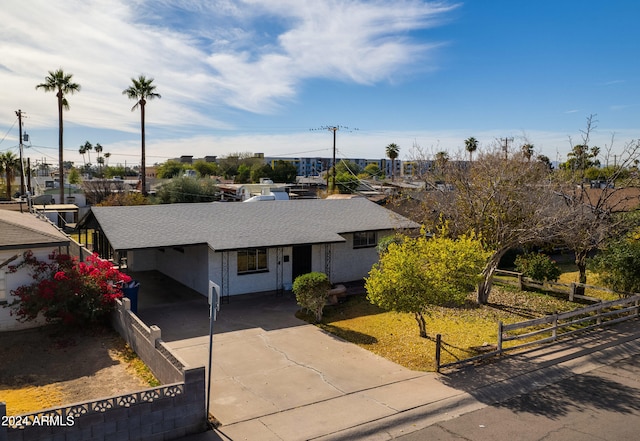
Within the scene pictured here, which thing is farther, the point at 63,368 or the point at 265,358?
Answer: the point at 265,358

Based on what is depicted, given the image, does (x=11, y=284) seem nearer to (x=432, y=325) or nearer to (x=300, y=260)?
(x=300, y=260)

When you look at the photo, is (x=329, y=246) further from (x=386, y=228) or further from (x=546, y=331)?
(x=546, y=331)

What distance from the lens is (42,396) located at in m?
10.7

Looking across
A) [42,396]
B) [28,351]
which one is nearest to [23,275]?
[28,351]

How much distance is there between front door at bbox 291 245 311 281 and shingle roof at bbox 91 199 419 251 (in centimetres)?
81

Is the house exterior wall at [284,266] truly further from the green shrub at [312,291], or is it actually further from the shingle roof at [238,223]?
the green shrub at [312,291]

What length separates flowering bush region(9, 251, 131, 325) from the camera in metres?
14.6

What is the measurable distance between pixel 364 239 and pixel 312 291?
7.92 meters

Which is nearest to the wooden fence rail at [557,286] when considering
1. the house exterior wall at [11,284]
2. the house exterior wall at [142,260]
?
the house exterior wall at [142,260]

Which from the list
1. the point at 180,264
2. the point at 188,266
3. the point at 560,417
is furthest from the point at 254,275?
the point at 560,417

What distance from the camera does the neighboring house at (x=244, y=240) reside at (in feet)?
63.1

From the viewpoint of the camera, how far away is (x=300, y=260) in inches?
851

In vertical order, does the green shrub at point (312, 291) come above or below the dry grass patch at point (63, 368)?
above

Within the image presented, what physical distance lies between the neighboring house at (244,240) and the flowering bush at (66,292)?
1744 mm
